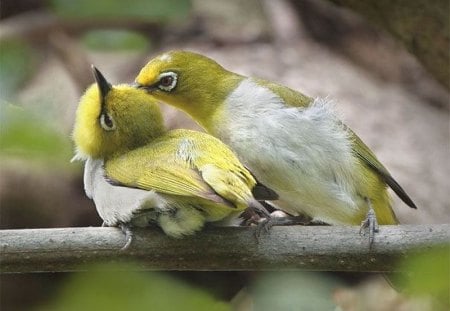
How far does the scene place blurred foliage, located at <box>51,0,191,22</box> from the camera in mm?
3068

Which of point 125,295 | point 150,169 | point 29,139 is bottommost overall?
point 150,169

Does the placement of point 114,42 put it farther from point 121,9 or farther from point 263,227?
point 263,227

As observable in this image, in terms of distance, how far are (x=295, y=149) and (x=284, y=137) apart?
62 mm

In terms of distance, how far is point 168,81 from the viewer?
10.2 feet

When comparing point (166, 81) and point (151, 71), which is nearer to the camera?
point (151, 71)

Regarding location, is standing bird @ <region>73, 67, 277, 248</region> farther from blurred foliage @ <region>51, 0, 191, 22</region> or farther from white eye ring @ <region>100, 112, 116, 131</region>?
blurred foliage @ <region>51, 0, 191, 22</region>

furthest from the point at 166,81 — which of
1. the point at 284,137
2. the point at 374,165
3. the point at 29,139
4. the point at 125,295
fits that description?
the point at 125,295

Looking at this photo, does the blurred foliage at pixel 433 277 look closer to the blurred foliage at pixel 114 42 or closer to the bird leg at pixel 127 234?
the bird leg at pixel 127 234

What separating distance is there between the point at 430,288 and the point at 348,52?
551 centimetres

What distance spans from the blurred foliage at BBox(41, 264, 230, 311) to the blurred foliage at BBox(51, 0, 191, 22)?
73.5 inches

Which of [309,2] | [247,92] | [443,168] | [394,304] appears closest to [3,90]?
[247,92]

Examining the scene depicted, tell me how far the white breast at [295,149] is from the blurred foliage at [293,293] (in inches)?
14.4

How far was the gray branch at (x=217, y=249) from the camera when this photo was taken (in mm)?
2447

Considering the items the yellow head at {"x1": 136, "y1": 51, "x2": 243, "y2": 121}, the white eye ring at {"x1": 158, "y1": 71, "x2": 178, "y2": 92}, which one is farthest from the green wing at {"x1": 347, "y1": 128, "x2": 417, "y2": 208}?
the white eye ring at {"x1": 158, "y1": 71, "x2": 178, "y2": 92}
